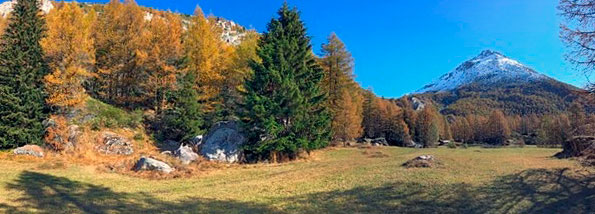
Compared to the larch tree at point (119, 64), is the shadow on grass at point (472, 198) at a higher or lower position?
lower

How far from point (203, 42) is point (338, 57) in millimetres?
15175

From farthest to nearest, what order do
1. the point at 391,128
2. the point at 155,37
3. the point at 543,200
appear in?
the point at 391,128
the point at 155,37
the point at 543,200

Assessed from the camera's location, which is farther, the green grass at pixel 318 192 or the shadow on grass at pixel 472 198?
the green grass at pixel 318 192

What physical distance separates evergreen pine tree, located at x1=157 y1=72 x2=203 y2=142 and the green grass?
11.6 meters

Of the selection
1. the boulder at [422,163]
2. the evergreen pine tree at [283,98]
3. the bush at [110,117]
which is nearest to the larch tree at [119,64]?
the bush at [110,117]

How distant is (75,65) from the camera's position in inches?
1073

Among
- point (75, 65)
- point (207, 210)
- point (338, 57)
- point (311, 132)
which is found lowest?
point (207, 210)

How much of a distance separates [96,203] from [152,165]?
6878mm

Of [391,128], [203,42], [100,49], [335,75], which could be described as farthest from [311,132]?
[391,128]

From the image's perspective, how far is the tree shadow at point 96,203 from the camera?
1014 centimetres

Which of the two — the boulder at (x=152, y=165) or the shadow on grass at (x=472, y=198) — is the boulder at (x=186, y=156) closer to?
the boulder at (x=152, y=165)

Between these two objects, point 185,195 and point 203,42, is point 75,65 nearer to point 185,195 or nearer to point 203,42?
point 203,42

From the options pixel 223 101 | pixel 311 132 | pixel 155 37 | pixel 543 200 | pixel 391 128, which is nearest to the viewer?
pixel 543 200

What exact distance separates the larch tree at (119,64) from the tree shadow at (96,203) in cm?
2315
